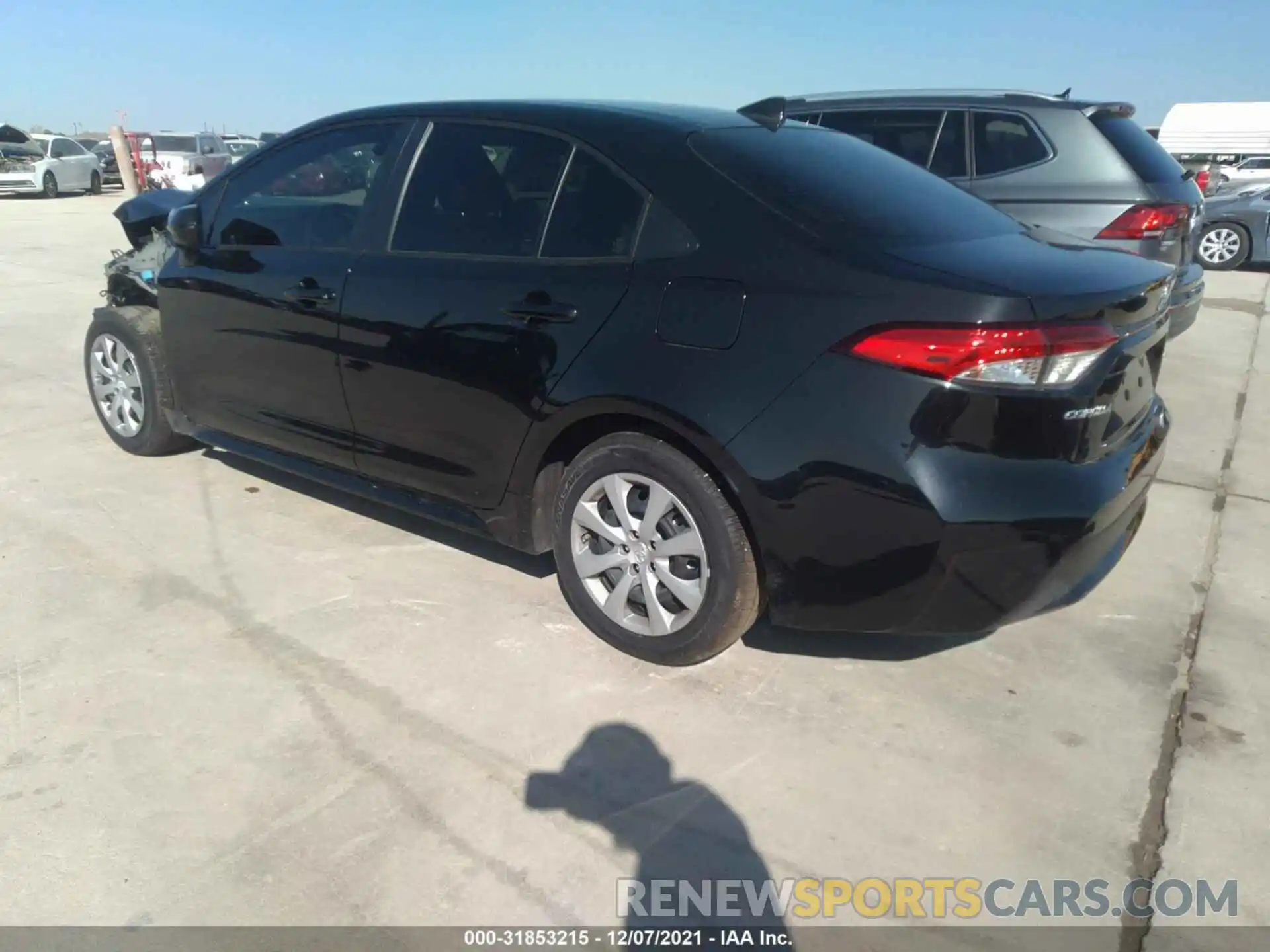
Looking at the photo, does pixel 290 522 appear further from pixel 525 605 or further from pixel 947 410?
pixel 947 410

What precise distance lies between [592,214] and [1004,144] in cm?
391

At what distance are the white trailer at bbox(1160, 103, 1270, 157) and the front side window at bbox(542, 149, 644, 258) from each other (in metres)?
35.5

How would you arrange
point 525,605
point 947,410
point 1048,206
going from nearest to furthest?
point 947,410 → point 525,605 → point 1048,206

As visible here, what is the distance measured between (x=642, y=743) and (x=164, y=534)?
243 cm

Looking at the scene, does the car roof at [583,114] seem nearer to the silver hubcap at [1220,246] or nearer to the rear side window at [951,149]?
the rear side window at [951,149]

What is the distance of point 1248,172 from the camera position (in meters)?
24.1

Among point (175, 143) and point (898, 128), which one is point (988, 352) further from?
point (175, 143)

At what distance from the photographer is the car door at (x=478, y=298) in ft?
9.82

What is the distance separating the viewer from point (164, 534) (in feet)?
13.3

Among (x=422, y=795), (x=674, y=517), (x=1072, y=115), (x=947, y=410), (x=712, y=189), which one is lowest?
(x=422, y=795)

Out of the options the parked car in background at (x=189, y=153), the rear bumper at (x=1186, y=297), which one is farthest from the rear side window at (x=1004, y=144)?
the parked car in background at (x=189, y=153)

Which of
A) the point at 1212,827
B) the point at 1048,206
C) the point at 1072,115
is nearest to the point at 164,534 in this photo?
the point at 1212,827

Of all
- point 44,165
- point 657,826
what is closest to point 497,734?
point 657,826

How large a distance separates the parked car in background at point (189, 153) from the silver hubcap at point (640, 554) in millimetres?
22584
